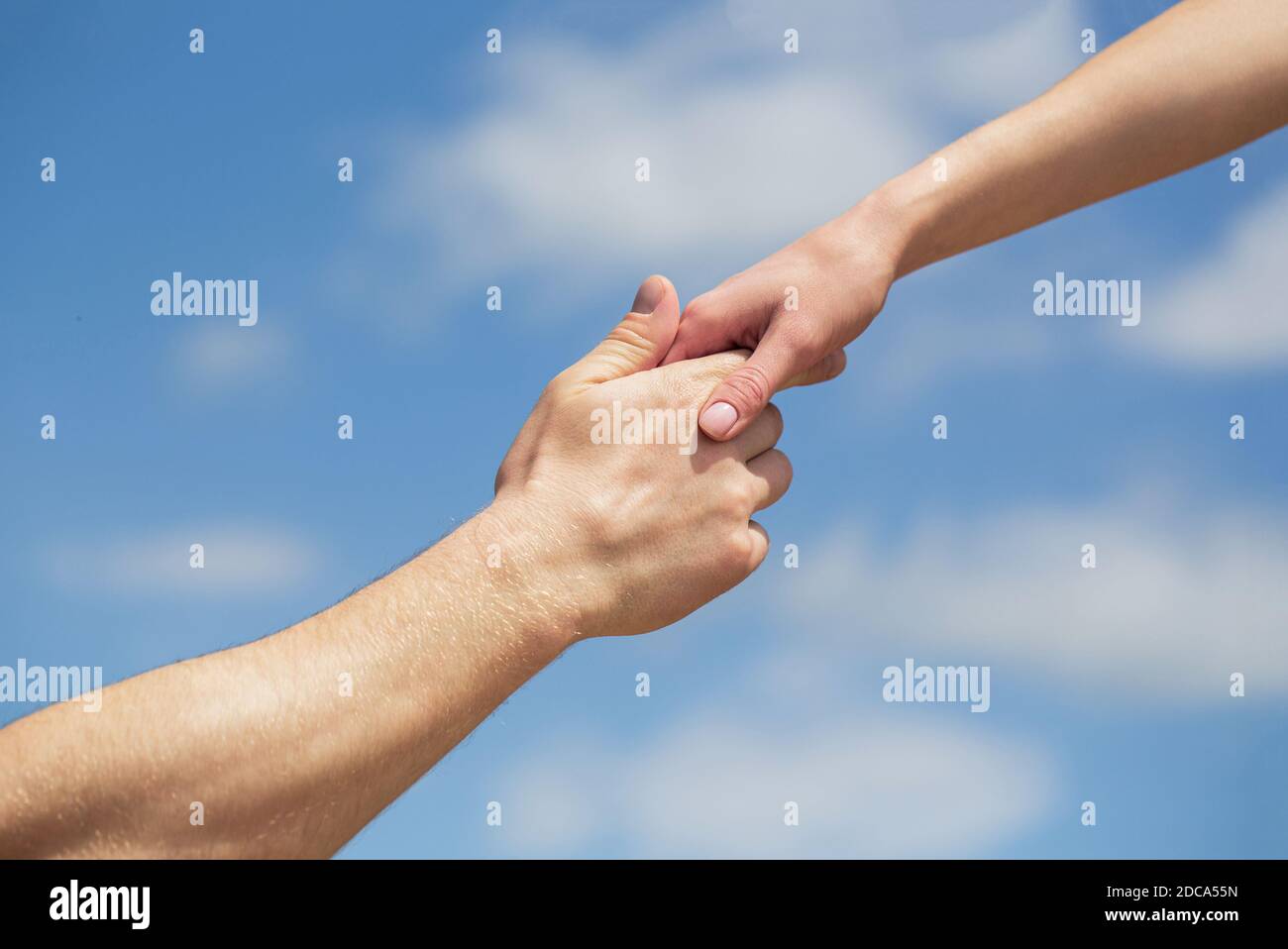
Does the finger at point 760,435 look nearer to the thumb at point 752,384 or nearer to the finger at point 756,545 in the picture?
the thumb at point 752,384

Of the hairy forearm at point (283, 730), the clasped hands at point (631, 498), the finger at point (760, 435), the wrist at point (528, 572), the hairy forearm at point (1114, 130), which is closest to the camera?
the hairy forearm at point (283, 730)

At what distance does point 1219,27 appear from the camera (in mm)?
3822

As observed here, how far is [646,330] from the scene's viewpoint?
162 inches

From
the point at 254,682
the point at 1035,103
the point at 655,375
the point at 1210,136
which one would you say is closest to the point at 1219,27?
the point at 1210,136

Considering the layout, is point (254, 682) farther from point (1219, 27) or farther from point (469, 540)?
point (1219, 27)

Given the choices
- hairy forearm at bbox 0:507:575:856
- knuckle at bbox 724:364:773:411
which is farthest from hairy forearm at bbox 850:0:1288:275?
hairy forearm at bbox 0:507:575:856

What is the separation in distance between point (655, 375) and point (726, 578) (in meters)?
0.79

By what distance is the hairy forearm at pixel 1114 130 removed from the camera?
3795 millimetres

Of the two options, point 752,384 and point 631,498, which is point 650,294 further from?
point 631,498

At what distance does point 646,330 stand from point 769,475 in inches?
33.7

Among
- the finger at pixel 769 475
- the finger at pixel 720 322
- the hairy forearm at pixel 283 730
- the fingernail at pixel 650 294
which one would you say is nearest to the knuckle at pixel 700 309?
the finger at pixel 720 322

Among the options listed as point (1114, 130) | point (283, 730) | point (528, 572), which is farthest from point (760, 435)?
point (283, 730)

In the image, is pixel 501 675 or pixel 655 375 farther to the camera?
pixel 655 375

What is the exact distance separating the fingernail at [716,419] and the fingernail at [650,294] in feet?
2.53
